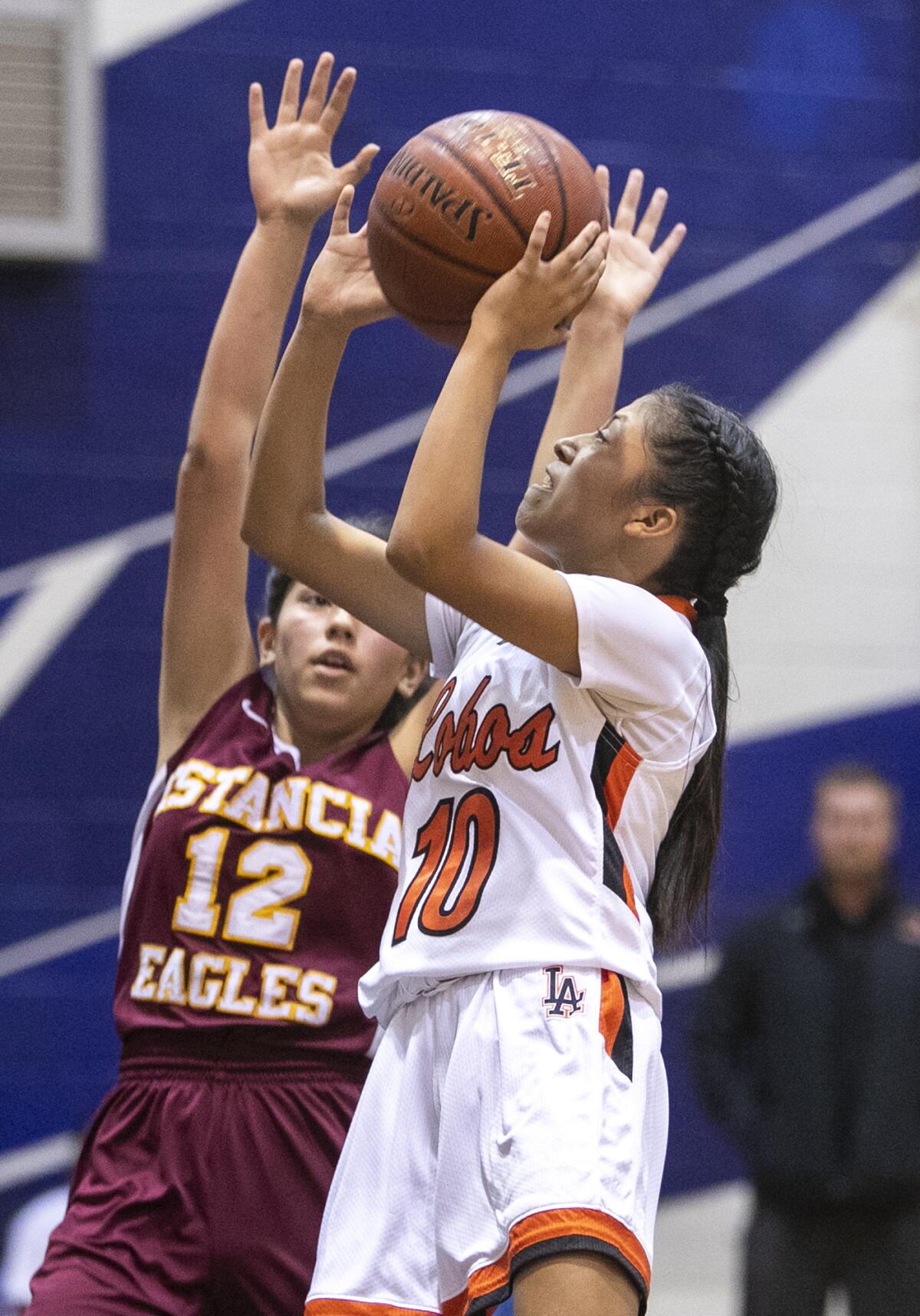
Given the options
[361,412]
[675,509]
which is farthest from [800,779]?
[675,509]

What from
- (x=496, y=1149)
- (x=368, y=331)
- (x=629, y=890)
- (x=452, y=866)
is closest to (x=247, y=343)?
(x=452, y=866)

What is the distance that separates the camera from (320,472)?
8.34 feet

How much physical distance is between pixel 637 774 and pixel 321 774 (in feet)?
2.33

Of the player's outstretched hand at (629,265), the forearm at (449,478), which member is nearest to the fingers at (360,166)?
the player's outstretched hand at (629,265)

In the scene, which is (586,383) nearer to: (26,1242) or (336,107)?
(336,107)

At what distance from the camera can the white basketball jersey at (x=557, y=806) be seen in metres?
2.14

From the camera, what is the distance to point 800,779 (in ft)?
17.7

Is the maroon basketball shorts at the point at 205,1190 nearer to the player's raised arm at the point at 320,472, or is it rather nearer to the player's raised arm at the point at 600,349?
the player's raised arm at the point at 320,472

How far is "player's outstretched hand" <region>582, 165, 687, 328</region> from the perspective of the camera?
2842 mm

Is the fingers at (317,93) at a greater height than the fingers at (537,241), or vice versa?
the fingers at (317,93)

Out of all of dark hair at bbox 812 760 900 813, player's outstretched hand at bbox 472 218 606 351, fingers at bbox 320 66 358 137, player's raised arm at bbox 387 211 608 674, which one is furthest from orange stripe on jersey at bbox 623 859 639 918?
dark hair at bbox 812 760 900 813

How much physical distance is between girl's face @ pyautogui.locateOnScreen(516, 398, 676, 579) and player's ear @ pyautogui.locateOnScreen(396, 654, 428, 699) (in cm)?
68

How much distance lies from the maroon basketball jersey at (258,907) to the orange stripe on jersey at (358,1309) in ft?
1.86

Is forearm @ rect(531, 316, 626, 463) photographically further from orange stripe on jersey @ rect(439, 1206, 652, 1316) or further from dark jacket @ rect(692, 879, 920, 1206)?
dark jacket @ rect(692, 879, 920, 1206)
